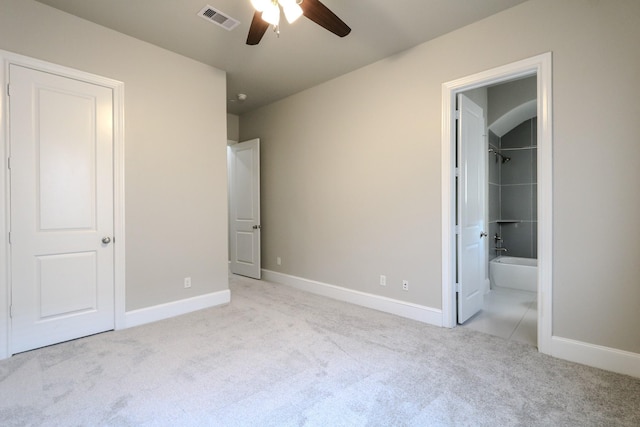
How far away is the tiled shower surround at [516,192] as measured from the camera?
5.29 m

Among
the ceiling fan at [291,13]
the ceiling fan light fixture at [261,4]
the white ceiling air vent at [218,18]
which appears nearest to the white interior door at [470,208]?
the ceiling fan at [291,13]

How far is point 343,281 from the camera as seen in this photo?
13.1 ft

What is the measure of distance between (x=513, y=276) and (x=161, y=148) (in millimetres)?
4892

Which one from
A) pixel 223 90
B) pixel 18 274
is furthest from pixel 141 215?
pixel 223 90

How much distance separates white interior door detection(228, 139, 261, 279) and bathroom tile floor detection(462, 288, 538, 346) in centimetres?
325

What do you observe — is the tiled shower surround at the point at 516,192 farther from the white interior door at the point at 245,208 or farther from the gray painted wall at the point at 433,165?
the white interior door at the point at 245,208

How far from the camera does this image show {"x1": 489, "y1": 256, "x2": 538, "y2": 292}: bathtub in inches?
170

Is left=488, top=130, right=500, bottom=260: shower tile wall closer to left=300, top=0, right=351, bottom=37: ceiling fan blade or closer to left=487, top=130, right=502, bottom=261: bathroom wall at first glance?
left=487, top=130, right=502, bottom=261: bathroom wall

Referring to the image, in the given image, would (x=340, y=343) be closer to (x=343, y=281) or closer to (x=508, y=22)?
(x=343, y=281)

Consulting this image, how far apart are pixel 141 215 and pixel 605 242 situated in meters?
3.99

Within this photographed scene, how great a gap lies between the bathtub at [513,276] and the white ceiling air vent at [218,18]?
180 inches

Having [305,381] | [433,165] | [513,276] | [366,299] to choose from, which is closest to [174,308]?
[305,381]

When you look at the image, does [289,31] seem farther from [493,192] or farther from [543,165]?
[493,192]

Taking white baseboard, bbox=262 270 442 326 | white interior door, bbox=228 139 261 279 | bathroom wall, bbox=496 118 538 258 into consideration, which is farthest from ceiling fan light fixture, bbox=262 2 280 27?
bathroom wall, bbox=496 118 538 258
